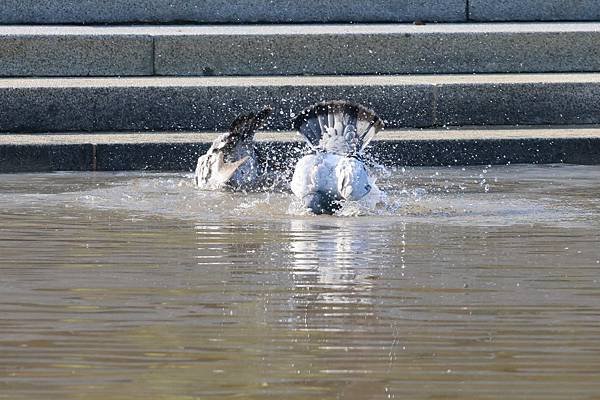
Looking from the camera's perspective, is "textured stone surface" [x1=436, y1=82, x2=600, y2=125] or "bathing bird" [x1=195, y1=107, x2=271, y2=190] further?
"textured stone surface" [x1=436, y1=82, x2=600, y2=125]

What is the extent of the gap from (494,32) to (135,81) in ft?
9.34

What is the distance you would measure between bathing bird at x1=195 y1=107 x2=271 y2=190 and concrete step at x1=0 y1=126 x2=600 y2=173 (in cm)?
70

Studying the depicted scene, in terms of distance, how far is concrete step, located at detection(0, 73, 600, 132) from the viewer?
36.1ft

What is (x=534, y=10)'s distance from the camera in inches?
553

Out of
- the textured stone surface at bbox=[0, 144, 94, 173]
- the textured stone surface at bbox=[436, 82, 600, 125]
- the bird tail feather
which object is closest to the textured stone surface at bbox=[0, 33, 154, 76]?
the textured stone surface at bbox=[0, 144, 94, 173]

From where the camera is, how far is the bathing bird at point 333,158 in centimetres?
754

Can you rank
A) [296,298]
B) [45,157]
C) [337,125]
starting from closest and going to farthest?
1. [296,298]
2. [337,125]
3. [45,157]

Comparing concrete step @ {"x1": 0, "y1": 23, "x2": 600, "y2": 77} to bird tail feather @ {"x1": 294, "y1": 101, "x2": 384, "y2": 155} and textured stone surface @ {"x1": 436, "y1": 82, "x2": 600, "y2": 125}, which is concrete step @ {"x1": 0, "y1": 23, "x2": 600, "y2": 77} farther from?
bird tail feather @ {"x1": 294, "y1": 101, "x2": 384, "y2": 155}

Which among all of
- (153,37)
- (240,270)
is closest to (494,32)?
(153,37)

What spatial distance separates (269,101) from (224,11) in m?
2.79

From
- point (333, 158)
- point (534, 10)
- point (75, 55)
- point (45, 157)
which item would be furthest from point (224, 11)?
point (333, 158)

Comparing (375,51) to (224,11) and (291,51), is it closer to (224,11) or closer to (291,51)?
(291,51)

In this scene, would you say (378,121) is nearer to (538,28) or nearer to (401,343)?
(401,343)

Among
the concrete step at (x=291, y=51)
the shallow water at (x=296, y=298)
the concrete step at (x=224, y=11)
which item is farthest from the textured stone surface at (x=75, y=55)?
the shallow water at (x=296, y=298)
